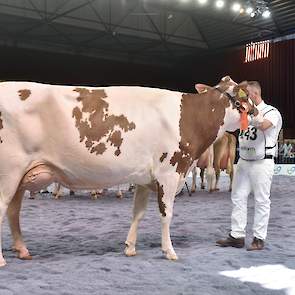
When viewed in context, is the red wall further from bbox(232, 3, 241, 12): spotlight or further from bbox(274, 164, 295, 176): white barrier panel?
bbox(274, 164, 295, 176): white barrier panel

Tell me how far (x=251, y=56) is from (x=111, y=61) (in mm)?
6461

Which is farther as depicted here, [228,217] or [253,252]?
[228,217]

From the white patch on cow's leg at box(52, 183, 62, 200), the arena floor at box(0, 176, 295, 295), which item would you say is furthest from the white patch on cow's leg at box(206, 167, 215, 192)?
the arena floor at box(0, 176, 295, 295)

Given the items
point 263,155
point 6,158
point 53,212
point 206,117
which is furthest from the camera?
point 53,212

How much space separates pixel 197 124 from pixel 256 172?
2.65 feet

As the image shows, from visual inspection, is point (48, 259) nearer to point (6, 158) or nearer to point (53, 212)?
point (6, 158)

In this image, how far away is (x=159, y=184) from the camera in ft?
13.6

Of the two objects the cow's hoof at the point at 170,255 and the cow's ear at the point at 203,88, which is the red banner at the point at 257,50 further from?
the cow's hoof at the point at 170,255

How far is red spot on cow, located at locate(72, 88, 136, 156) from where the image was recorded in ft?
12.9

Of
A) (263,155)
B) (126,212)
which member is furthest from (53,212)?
(263,155)

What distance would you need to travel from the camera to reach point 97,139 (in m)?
3.96

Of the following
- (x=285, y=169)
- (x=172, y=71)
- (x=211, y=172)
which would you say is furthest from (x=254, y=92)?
(x=172, y=71)

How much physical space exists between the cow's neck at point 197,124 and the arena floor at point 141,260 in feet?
2.75

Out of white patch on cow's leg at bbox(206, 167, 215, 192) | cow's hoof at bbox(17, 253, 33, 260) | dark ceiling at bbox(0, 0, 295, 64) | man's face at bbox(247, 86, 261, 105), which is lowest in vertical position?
cow's hoof at bbox(17, 253, 33, 260)
